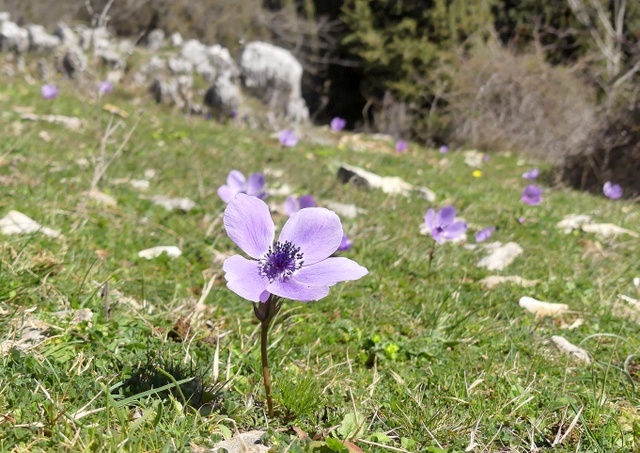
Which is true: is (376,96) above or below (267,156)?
below

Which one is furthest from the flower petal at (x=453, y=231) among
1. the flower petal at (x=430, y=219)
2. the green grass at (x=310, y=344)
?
the green grass at (x=310, y=344)

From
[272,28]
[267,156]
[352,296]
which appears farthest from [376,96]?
[352,296]

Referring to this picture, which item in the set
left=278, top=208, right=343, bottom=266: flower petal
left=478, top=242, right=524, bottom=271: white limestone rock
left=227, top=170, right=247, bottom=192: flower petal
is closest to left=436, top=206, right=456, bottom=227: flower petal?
left=478, top=242, right=524, bottom=271: white limestone rock

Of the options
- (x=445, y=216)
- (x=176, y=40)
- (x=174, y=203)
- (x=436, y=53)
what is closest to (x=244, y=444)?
(x=445, y=216)

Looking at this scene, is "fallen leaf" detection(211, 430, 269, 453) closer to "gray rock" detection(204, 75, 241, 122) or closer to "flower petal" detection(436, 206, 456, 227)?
"flower petal" detection(436, 206, 456, 227)

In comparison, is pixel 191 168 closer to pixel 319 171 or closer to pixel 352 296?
pixel 319 171
